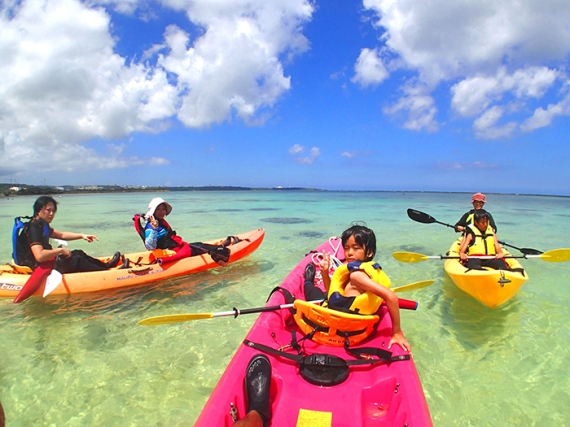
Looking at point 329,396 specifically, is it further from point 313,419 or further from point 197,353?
point 197,353

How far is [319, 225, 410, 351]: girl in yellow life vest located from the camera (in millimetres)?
2672

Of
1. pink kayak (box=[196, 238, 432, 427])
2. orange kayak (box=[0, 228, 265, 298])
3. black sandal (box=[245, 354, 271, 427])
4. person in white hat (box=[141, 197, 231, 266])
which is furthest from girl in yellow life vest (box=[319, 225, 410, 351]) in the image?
orange kayak (box=[0, 228, 265, 298])

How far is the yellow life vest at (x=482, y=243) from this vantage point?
5750mm

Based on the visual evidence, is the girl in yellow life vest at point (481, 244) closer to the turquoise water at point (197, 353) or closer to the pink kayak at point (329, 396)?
the turquoise water at point (197, 353)

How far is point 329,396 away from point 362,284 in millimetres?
873

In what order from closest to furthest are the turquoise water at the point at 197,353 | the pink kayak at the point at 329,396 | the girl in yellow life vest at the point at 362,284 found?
the pink kayak at the point at 329,396
the girl in yellow life vest at the point at 362,284
the turquoise water at the point at 197,353

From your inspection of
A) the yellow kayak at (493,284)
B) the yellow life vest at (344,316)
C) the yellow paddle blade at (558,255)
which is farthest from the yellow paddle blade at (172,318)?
the yellow paddle blade at (558,255)

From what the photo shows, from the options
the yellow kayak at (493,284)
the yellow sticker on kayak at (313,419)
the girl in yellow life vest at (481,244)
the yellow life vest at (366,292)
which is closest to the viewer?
the yellow sticker on kayak at (313,419)

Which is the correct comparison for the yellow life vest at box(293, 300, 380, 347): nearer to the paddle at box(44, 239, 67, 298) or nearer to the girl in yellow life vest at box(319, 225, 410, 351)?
the girl in yellow life vest at box(319, 225, 410, 351)

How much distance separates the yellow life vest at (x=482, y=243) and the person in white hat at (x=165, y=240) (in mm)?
4712

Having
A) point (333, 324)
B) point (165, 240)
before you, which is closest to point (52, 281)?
point (165, 240)

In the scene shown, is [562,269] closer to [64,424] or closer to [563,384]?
[563,384]

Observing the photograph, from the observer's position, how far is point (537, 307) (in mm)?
5352

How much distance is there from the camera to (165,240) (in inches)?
262
